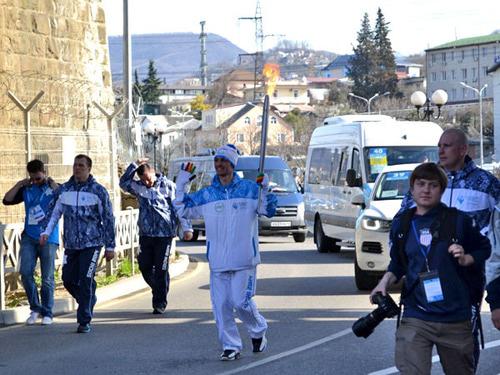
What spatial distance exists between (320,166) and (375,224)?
28.1ft

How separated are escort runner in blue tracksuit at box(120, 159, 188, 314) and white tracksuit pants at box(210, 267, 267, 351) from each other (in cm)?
340

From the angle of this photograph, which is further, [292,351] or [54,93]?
[54,93]

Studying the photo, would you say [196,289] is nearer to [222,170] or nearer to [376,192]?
[376,192]

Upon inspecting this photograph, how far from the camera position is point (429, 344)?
677 centimetres

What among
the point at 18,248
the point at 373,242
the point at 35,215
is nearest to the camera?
the point at 35,215

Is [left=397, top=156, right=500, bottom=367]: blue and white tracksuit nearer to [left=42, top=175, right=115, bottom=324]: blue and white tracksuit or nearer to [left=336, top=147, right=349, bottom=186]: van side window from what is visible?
[left=42, top=175, right=115, bottom=324]: blue and white tracksuit

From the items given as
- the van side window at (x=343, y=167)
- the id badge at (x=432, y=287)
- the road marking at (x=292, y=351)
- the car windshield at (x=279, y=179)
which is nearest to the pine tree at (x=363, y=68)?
the car windshield at (x=279, y=179)

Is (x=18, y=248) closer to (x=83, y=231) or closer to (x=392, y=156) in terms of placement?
(x=83, y=231)

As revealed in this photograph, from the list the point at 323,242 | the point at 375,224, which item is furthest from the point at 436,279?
the point at 323,242

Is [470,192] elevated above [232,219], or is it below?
above

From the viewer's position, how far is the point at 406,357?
6.81 meters

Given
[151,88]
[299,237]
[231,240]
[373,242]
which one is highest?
[151,88]

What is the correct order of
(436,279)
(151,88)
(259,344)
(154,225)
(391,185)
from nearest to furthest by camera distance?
(436,279) → (259,344) → (154,225) → (391,185) → (151,88)

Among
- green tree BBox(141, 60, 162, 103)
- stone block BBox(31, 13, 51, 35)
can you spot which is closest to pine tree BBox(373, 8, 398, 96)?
green tree BBox(141, 60, 162, 103)
